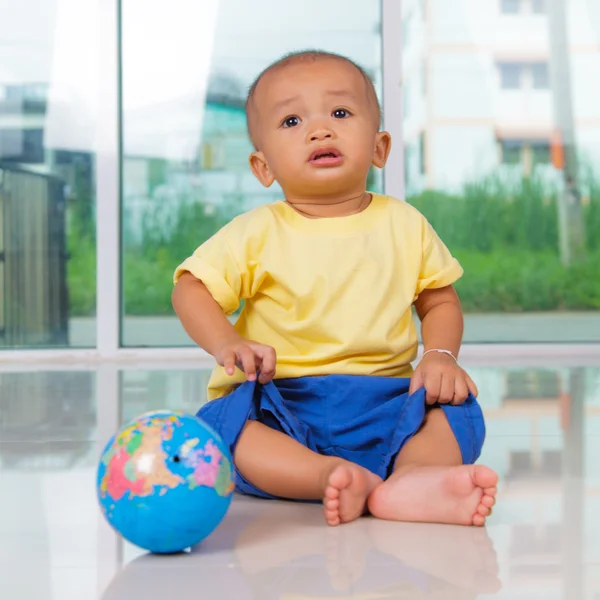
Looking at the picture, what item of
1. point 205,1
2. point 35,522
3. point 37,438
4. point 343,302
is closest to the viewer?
point 35,522

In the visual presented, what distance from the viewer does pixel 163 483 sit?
0.96 meters

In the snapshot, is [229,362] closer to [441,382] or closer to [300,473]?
[300,473]

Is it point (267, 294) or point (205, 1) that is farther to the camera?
point (205, 1)

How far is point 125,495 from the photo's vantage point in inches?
37.9

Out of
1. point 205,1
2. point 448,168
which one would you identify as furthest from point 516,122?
point 205,1

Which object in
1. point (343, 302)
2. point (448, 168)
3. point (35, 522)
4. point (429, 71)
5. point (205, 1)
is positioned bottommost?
point (35, 522)

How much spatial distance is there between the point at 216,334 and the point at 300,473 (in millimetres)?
217

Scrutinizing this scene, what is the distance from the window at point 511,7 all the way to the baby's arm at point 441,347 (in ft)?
8.30

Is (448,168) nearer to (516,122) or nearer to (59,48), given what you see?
(516,122)

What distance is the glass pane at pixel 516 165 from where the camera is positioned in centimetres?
368

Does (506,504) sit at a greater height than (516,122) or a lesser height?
lesser

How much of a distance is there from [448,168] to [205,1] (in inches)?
42.1

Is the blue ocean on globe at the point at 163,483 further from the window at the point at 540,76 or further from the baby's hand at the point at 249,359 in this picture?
the window at the point at 540,76

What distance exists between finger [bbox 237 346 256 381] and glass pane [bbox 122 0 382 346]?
7.96ft
